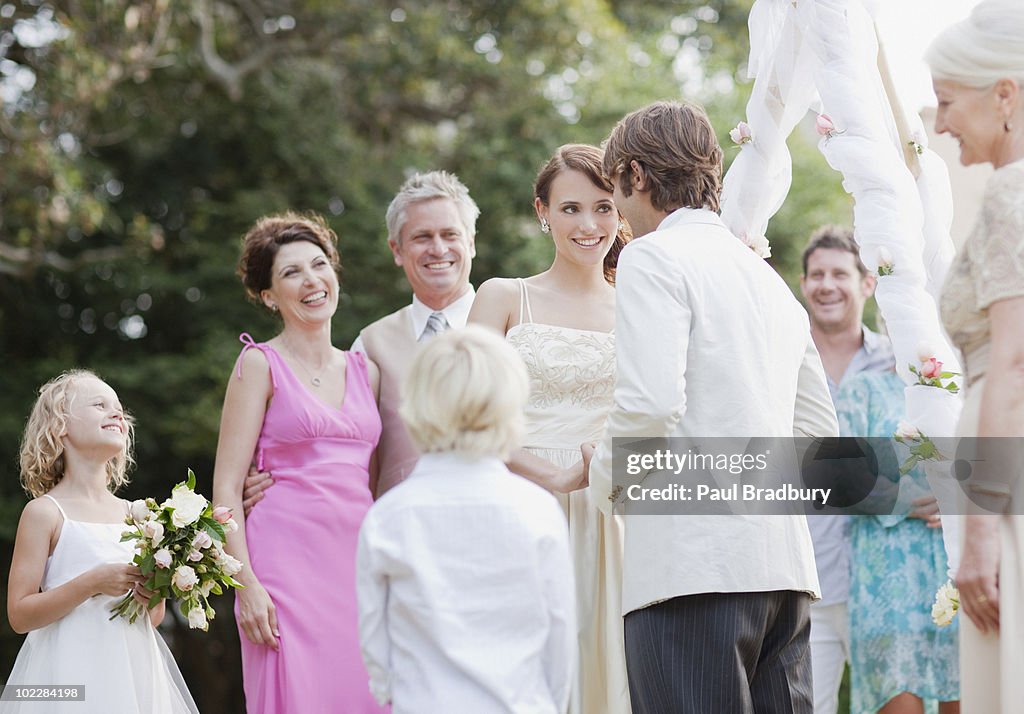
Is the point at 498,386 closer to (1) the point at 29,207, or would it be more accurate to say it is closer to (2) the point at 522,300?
(2) the point at 522,300

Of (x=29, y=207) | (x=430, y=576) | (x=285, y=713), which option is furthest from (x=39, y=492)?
(x=29, y=207)

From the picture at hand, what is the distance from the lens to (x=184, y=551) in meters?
4.12

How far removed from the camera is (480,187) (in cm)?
1192

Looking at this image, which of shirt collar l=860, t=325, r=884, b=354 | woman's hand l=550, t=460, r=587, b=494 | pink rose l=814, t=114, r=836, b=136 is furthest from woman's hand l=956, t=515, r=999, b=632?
shirt collar l=860, t=325, r=884, b=354

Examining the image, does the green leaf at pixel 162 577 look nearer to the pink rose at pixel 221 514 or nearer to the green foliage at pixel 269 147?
the pink rose at pixel 221 514

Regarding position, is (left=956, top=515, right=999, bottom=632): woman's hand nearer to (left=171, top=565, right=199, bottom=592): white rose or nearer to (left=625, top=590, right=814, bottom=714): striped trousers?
(left=625, top=590, right=814, bottom=714): striped trousers

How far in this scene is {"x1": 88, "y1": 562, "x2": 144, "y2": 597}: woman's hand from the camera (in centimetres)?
412

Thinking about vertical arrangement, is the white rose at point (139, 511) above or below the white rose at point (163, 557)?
above

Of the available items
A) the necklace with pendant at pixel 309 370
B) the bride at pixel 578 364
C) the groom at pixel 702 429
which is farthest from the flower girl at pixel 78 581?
the groom at pixel 702 429

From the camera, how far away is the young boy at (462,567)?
2832 millimetres

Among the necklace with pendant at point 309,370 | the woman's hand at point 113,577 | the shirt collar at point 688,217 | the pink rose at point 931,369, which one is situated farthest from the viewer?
the necklace with pendant at point 309,370

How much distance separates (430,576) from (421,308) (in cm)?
223

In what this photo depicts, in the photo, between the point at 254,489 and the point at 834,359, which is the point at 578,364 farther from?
the point at 834,359

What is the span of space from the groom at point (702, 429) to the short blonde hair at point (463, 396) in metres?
0.36
